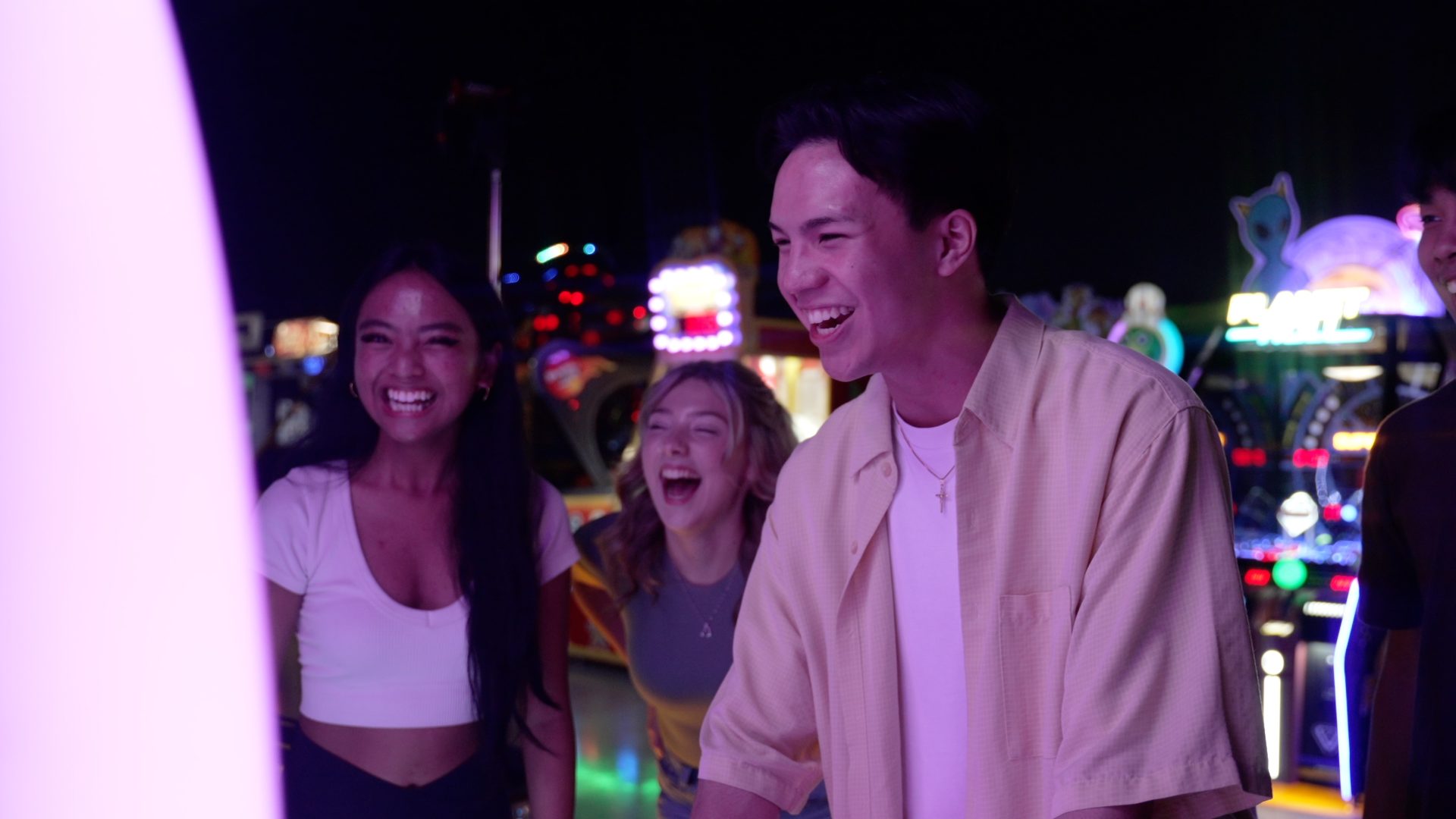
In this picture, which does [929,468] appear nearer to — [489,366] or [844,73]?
[489,366]

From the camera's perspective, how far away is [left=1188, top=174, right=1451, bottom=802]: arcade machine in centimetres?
460

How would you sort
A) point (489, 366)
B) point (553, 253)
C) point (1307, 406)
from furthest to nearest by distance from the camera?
1. point (553, 253)
2. point (1307, 406)
3. point (489, 366)

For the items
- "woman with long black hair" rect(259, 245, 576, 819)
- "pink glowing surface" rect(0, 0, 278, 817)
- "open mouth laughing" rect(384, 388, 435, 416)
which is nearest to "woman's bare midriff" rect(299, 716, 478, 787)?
"woman with long black hair" rect(259, 245, 576, 819)

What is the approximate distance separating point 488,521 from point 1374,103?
5.65m

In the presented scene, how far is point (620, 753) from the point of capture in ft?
18.9

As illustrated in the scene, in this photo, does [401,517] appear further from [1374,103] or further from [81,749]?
[1374,103]

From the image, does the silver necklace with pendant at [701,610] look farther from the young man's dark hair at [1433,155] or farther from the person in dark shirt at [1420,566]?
the young man's dark hair at [1433,155]

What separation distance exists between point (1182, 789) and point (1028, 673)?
0.22 metres

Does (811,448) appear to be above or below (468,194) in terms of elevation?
below

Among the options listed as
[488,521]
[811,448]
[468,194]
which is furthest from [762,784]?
[468,194]

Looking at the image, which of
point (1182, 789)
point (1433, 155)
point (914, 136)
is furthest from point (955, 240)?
point (1433, 155)

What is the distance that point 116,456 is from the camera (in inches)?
67.7

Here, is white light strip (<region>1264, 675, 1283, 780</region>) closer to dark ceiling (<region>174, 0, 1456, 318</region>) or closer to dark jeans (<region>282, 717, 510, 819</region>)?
dark ceiling (<region>174, 0, 1456, 318</region>)

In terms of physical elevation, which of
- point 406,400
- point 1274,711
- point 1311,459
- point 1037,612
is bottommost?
point 1274,711
